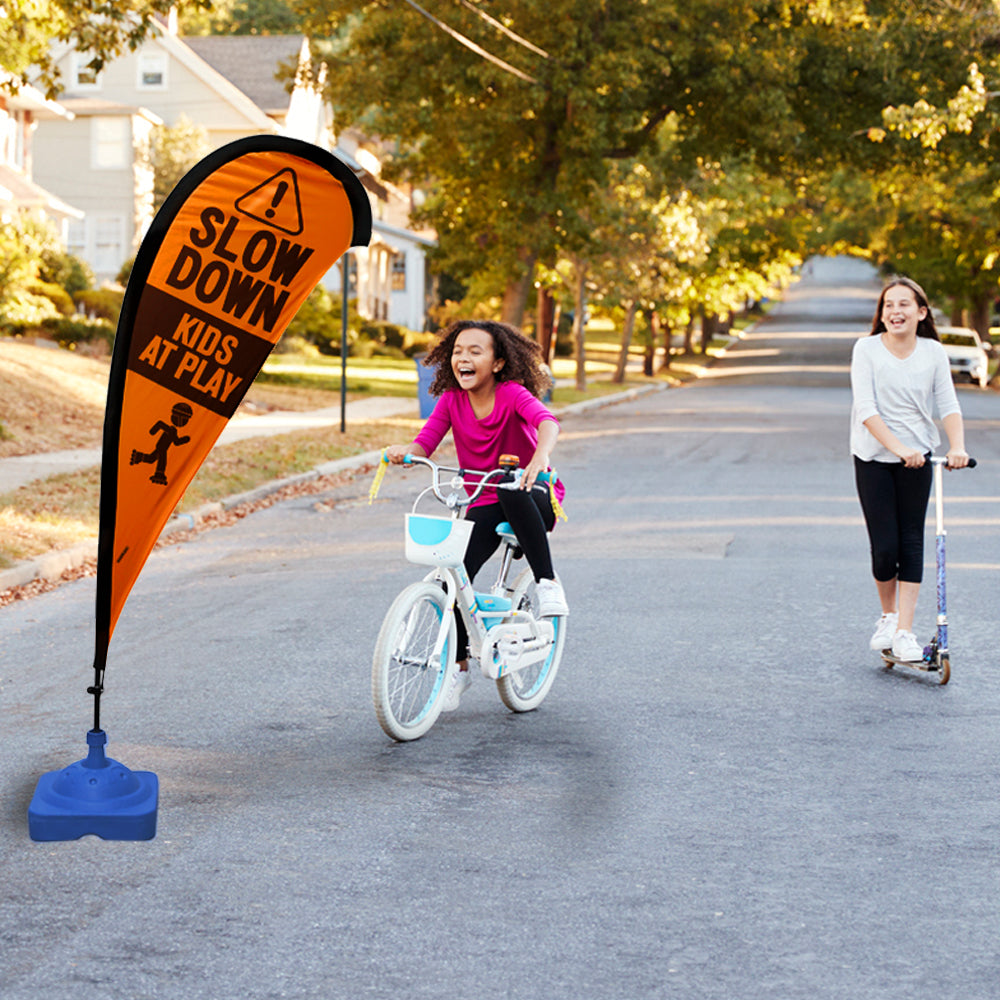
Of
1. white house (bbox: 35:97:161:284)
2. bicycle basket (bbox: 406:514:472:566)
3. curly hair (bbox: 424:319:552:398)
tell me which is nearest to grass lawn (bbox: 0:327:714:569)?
curly hair (bbox: 424:319:552:398)

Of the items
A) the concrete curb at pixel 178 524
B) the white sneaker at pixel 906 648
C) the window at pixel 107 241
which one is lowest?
the concrete curb at pixel 178 524

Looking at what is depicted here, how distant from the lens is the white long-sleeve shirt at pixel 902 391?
7.33 meters

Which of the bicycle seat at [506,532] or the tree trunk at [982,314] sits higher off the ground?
the tree trunk at [982,314]

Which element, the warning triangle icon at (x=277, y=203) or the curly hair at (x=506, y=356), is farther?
the curly hair at (x=506, y=356)

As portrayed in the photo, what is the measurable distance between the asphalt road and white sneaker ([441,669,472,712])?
138 millimetres

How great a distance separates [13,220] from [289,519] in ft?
71.3

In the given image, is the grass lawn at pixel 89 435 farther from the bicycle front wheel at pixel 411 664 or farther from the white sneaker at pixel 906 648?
the white sneaker at pixel 906 648

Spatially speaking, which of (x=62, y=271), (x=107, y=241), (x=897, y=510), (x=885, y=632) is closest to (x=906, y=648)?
(x=885, y=632)

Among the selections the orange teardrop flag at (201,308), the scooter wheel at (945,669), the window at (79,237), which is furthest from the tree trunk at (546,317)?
the orange teardrop flag at (201,308)

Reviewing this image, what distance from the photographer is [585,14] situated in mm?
27406

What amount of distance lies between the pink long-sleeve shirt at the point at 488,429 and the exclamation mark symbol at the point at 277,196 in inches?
50.7

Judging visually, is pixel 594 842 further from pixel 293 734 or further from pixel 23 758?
pixel 23 758

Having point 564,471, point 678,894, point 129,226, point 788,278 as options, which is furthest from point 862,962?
point 788,278

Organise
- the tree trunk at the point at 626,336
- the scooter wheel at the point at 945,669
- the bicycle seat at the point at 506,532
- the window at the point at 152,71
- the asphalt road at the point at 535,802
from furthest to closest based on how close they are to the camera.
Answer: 1. the window at the point at 152,71
2. the tree trunk at the point at 626,336
3. the scooter wheel at the point at 945,669
4. the bicycle seat at the point at 506,532
5. the asphalt road at the point at 535,802
